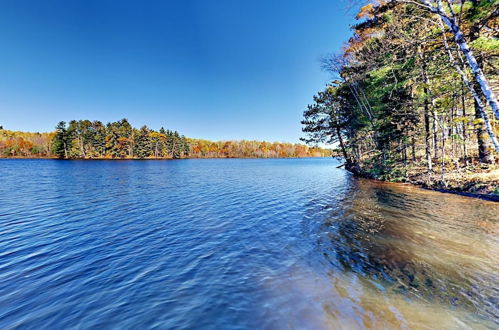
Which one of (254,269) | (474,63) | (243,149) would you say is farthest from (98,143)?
(474,63)

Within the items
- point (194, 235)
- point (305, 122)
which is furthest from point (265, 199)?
point (305, 122)

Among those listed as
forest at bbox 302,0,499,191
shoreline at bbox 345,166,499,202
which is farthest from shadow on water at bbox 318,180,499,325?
forest at bbox 302,0,499,191

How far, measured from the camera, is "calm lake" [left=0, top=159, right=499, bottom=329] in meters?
3.97

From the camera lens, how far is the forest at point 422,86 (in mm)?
8742

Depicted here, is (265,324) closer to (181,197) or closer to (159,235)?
(159,235)

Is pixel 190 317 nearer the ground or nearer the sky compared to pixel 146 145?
nearer the ground

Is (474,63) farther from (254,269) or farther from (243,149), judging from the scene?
(243,149)

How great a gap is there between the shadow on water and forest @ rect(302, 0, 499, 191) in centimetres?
351

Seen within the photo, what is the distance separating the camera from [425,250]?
21.0 ft

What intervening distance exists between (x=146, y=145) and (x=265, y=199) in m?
94.3

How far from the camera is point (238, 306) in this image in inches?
168

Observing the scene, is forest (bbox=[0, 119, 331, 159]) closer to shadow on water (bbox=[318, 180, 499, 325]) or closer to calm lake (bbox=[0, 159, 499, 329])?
calm lake (bbox=[0, 159, 499, 329])

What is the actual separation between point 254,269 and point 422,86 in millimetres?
15891

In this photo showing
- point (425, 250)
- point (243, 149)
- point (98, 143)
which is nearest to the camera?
point (425, 250)
